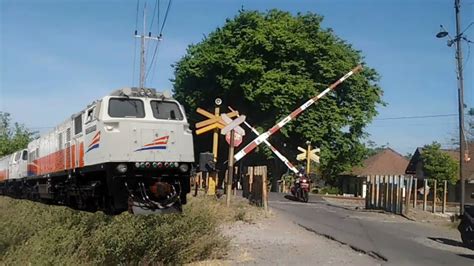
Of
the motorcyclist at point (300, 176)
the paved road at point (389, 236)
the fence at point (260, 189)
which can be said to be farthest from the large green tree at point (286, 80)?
the paved road at point (389, 236)

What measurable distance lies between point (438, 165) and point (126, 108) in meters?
40.0

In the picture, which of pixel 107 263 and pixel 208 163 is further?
pixel 208 163

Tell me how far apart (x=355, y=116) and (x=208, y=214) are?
99.8 ft

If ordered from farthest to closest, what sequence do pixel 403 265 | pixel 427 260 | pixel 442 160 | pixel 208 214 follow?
pixel 442 160
pixel 208 214
pixel 427 260
pixel 403 265

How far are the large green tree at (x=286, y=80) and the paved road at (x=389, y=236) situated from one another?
1993 centimetres

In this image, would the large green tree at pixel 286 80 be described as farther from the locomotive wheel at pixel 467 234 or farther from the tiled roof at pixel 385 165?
the locomotive wheel at pixel 467 234

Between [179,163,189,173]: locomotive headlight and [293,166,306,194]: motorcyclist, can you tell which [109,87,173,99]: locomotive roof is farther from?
[293,166,306,194]: motorcyclist

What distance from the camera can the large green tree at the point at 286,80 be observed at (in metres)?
41.9

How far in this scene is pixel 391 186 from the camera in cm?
2355

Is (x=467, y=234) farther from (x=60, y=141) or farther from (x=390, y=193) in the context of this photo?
(x=60, y=141)

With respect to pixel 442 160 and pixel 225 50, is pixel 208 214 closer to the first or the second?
pixel 225 50

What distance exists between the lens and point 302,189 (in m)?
28.2

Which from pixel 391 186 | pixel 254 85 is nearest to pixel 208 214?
pixel 391 186

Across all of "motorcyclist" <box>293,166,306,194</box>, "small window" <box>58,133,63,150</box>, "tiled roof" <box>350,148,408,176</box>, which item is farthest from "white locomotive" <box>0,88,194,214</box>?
"tiled roof" <box>350,148,408,176</box>
